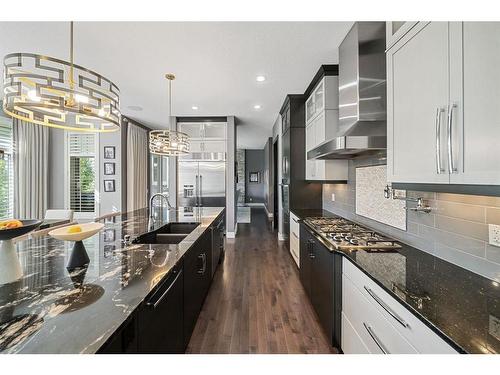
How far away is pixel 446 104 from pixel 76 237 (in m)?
1.96

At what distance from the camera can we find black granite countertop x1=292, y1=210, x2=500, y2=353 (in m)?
0.75

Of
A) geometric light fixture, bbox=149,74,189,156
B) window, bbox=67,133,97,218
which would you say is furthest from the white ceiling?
window, bbox=67,133,97,218

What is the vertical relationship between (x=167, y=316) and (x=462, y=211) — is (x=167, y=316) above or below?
below

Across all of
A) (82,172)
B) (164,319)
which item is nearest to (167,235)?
(164,319)

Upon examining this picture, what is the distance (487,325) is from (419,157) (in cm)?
78

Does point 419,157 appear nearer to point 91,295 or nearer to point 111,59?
point 91,295

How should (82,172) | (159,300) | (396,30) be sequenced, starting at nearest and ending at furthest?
(159,300) < (396,30) < (82,172)

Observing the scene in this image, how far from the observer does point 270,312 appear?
236 cm

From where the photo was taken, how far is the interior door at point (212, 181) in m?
5.68

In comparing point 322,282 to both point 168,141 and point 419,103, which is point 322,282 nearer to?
point 419,103

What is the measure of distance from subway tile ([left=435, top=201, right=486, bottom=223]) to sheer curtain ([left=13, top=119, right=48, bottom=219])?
21.4 feet

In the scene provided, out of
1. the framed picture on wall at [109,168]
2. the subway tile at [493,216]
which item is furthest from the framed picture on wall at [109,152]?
the subway tile at [493,216]

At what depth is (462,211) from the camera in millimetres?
1319

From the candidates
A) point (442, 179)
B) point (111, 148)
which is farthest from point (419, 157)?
point (111, 148)
